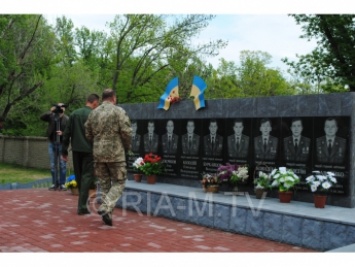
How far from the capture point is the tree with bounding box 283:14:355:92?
17359 millimetres

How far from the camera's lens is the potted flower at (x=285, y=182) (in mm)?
6602

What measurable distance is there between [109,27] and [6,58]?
6.44 metres

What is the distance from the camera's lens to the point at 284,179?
21.8 ft

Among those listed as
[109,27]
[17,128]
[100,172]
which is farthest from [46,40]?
[100,172]

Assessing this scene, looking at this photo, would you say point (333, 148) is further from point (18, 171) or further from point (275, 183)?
point (18, 171)

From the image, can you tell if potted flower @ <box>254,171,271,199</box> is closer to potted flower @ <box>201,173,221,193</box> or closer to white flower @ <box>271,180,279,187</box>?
white flower @ <box>271,180,279,187</box>

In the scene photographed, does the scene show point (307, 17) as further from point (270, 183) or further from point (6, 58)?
point (270, 183)

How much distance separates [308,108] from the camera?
22.8 feet

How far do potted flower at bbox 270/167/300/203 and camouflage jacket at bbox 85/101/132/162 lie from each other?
2260mm

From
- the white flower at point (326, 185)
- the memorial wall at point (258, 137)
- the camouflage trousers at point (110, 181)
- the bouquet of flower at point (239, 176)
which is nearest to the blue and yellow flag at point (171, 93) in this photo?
the memorial wall at point (258, 137)

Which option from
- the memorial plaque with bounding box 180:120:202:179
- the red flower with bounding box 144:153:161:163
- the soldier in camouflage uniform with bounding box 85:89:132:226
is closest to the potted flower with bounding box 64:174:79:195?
the red flower with bounding box 144:153:161:163

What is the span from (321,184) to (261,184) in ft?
3.05

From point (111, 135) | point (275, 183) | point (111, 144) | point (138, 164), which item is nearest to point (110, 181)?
point (111, 144)

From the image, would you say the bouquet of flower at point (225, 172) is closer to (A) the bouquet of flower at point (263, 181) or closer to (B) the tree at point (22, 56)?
(A) the bouquet of flower at point (263, 181)
